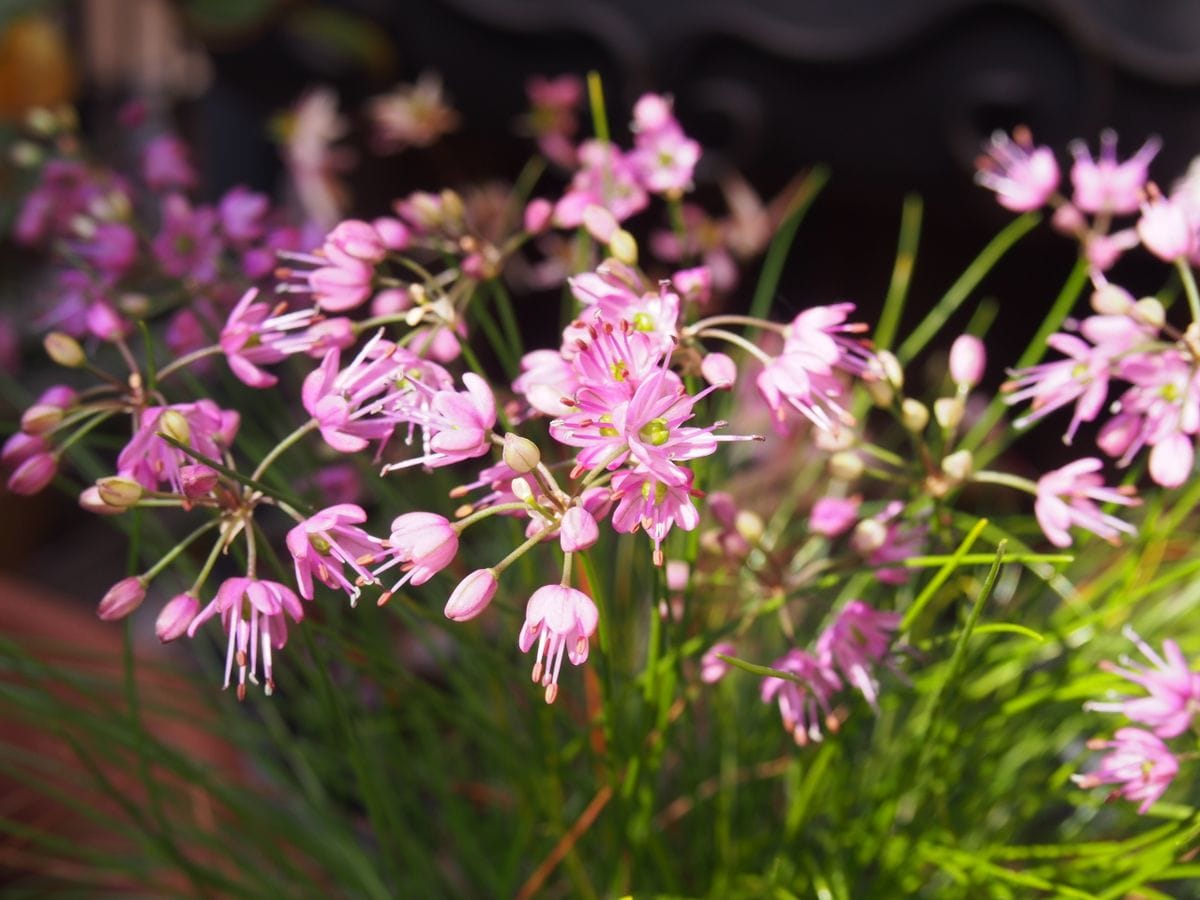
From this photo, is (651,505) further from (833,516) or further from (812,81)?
(812,81)

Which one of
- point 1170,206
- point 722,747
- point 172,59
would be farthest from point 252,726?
point 172,59

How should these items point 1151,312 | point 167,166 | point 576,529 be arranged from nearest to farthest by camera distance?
1. point 576,529
2. point 1151,312
3. point 167,166

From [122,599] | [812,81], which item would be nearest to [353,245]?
[122,599]

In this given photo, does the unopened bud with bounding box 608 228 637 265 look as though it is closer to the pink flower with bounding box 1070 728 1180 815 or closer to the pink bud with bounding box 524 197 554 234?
the pink bud with bounding box 524 197 554 234

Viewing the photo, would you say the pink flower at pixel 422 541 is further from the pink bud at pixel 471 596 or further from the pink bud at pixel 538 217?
the pink bud at pixel 538 217

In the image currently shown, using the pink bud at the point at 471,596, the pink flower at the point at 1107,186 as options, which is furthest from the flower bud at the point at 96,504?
the pink flower at the point at 1107,186

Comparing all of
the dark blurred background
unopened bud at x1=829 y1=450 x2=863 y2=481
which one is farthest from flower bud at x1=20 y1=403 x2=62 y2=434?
the dark blurred background
